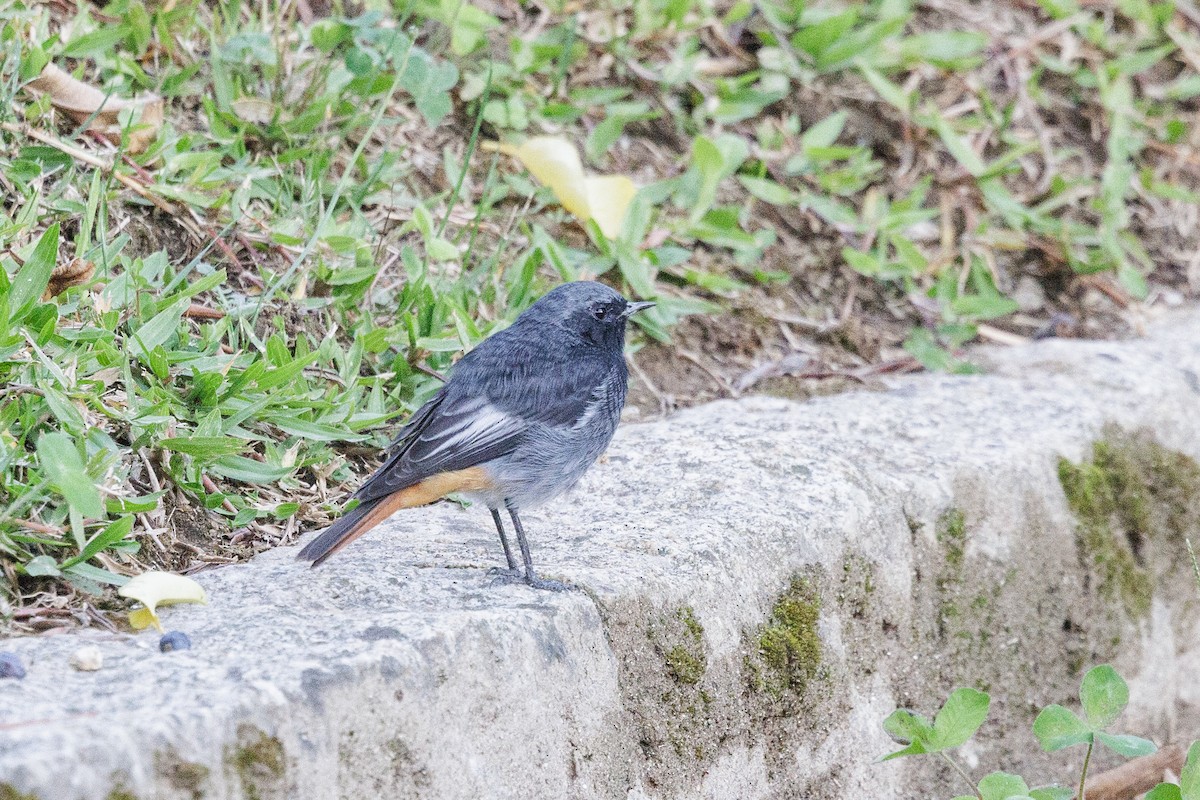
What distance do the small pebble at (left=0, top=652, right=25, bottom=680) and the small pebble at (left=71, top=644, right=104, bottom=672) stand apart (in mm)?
98

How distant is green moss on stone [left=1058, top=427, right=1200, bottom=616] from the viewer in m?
4.46

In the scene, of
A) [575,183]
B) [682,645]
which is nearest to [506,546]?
[682,645]

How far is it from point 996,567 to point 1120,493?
0.81 meters

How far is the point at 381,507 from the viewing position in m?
3.32

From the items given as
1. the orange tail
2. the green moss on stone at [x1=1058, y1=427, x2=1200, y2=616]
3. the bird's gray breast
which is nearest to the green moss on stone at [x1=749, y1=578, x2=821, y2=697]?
the bird's gray breast

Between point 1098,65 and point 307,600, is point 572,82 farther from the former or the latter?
point 307,600

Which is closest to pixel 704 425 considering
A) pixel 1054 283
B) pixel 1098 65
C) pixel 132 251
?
pixel 132 251

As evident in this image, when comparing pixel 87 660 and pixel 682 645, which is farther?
pixel 682 645


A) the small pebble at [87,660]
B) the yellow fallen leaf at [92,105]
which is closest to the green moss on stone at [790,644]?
the small pebble at [87,660]

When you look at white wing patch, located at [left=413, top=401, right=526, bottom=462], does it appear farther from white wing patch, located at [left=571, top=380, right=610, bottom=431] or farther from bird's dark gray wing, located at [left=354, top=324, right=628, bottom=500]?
white wing patch, located at [left=571, top=380, right=610, bottom=431]

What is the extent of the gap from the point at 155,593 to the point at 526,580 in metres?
0.87

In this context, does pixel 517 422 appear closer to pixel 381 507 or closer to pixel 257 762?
pixel 381 507

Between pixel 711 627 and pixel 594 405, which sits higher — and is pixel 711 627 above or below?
below

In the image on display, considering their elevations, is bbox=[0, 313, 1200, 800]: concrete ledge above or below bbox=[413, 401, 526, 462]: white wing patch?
below
